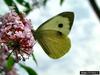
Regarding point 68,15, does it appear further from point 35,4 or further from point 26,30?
point 35,4

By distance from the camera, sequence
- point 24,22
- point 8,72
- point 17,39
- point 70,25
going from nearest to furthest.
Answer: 1. point 17,39
2. point 24,22
3. point 70,25
4. point 8,72

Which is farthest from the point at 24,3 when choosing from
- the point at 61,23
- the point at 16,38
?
the point at 16,38

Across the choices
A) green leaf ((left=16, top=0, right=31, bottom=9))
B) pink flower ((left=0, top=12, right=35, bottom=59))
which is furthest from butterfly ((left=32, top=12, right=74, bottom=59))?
green leaf ((left=16, top=0, right=31, bottom=9))

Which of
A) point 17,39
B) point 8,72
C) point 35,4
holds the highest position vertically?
point 35,4

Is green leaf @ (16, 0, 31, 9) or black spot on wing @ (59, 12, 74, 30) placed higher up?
green leaf @ (16, 0, 31, 9)

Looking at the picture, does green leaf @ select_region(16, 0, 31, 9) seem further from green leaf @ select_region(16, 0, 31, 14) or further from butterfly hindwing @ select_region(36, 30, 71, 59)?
butterfly hindwing @ select_region(36, 30, 71, 59)

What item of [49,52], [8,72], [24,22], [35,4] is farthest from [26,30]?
[35,4]
